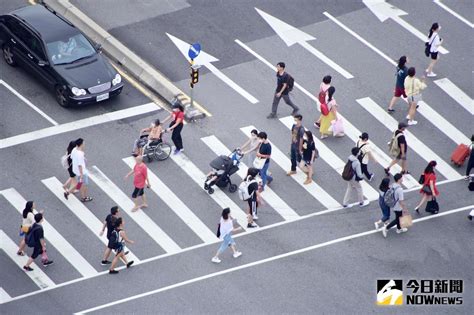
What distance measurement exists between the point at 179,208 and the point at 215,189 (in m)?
1.28

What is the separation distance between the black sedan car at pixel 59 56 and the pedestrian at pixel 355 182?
25.9 feet

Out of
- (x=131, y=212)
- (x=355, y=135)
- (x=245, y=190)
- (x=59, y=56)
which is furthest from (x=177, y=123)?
(x=355, y=135)

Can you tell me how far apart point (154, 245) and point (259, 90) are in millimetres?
7643

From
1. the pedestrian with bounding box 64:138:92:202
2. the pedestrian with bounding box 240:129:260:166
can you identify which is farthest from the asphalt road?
the pedestrian with bounding box 240:129:260:166

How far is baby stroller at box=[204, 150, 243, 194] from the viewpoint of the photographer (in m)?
32.2

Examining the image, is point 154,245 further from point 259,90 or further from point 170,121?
point 259,90

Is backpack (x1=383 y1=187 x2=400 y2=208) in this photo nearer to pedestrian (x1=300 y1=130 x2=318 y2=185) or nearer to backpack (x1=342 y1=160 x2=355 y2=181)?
backpack (x1=342 y1=160 x2=355 y2=181)

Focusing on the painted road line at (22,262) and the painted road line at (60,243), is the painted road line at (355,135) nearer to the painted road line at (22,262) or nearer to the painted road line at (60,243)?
the painted road line at (60,243)

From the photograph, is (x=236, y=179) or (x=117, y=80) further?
(x=117, y=80)

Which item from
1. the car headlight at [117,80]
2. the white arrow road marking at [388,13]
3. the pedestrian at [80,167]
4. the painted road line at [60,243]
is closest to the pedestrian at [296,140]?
the pedestrian at [80,167]

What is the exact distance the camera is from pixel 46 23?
36.4 m

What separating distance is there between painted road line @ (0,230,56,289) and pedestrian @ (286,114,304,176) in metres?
7.68

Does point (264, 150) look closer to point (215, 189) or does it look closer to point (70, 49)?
point (215, 189)

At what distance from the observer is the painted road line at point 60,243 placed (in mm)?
29812
